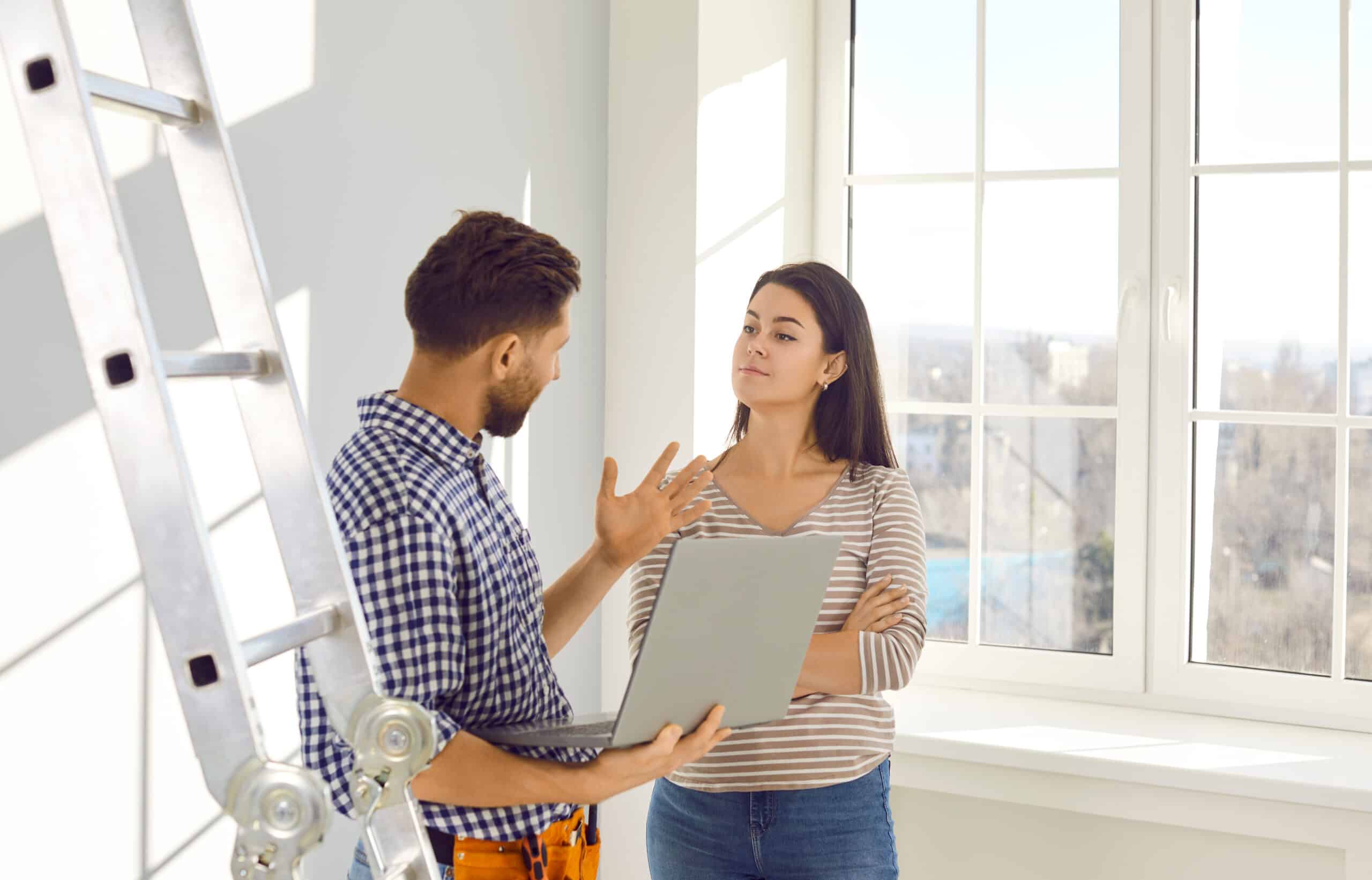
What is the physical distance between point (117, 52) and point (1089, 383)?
7.13 ft

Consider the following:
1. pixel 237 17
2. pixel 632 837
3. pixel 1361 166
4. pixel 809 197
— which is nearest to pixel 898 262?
pixel 809 197

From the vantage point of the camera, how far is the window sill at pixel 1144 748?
2.24 metres

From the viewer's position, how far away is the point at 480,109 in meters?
2.33

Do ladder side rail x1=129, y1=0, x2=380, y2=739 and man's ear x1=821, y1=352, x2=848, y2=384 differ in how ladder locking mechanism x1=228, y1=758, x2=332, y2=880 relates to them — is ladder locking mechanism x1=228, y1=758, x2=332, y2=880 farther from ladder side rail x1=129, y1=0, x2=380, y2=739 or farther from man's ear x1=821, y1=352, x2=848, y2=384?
man's ear x1=821, y1=352, x2=848, y2=384

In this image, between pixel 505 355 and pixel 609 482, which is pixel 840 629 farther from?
pixel 505 355

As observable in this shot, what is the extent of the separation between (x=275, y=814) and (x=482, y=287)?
0.66 metres

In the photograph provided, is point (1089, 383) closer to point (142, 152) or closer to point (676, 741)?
point (676, 741)

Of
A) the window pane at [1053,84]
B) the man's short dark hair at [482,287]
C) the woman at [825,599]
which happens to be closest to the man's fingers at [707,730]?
the woman at [825,599]

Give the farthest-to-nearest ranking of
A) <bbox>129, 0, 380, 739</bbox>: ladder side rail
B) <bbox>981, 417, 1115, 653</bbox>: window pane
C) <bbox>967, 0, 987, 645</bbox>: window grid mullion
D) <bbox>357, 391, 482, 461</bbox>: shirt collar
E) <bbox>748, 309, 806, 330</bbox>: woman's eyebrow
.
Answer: <bbox>967, 0, 987, 645</bbox>: window grid mullion, <bbox>981, 417, 1115, 653</bbox>: window pane, <bbox>748, 309, 806, 330</bbox>: woman's eyebrow, <bbox>357, 391, 482, 461</bbox>: shirt collar, <bbox>129, 0, 380, 739</bbox>: ladder side rail

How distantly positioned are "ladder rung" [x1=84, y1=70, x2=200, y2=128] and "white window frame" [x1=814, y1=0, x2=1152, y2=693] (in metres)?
2.14

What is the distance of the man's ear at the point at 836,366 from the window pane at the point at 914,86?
1212 millimetres

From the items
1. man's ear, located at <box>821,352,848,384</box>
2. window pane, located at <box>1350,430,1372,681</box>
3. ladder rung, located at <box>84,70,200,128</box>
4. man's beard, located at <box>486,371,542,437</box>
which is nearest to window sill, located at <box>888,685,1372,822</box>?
window pane, located at <box>1350,430,1372,681</box>

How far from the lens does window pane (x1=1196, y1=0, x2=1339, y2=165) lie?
2.60 metres

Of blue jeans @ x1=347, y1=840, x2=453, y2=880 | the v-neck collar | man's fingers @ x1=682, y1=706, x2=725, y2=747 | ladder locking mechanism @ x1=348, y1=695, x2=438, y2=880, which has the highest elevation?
the v-neck collar
